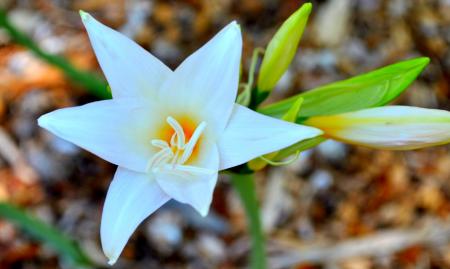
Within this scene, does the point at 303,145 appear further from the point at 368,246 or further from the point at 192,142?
the point at 368,246

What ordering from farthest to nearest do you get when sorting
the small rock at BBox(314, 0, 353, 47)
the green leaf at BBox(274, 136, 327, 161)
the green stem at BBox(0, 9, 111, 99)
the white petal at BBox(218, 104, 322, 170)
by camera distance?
the small rock at BBox(314, 0, 353, 47) < the green stem at BBox(0, 9, 111, 99) < the green leaf at BBox(274, 136, 327, 161) < the white petal at BBox(218, 104, 322, 170)

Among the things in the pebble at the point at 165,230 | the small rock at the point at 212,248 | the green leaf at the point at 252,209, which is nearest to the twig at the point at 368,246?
the small rock at the point at 212,248

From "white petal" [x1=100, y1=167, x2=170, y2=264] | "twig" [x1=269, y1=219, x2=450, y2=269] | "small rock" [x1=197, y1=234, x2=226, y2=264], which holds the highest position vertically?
"white petal" [x1=100, y1=167, x2=170, y2=264]

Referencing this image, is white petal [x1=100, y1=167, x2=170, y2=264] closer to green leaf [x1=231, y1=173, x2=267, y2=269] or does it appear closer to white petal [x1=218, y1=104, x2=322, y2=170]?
white petal [x1=218, y1=104, x2=322, y2=170]

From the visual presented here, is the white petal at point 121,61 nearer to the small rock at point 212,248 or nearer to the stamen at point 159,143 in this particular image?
the stamen at point 159,143

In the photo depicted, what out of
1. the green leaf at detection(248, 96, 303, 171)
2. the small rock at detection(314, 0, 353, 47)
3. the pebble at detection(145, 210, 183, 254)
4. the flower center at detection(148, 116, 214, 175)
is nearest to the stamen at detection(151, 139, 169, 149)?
the flower center at detection(148, 116, 214, 175)

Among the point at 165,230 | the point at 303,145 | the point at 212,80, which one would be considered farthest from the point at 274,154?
the point at 165,230

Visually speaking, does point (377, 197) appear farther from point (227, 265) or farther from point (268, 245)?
Result: point (227, 265)
